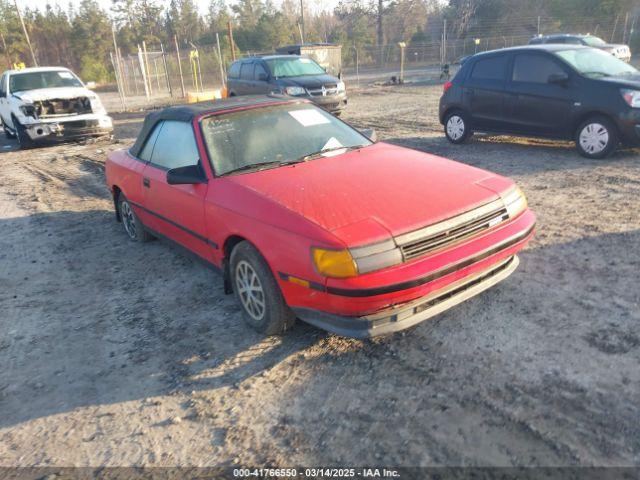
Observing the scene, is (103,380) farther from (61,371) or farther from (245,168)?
(245,168)

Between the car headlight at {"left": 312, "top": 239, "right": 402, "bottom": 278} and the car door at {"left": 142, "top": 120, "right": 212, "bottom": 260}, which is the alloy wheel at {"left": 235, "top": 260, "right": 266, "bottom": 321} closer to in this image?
the car door at {"left": 142, "top": 120, "right": 212, "bottom": 260}

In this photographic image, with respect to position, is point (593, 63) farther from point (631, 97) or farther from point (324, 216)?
point (324, 216)

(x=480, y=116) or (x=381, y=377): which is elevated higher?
(x=480, y=116)

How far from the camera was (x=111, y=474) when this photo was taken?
244 cm

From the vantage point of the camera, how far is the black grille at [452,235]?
9.51ft

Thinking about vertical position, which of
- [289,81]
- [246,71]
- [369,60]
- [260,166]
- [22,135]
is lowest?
[22,135]

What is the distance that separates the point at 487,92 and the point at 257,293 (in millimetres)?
Answer: 7075

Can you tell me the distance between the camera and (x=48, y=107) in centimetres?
1180

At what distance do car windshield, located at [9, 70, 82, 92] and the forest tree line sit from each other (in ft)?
73.4

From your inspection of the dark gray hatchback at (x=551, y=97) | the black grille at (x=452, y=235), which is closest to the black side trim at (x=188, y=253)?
the black grille at (x=452, y=235)

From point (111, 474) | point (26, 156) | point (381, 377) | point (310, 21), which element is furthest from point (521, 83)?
point (310, 21)

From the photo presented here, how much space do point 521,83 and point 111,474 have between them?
27.3ft

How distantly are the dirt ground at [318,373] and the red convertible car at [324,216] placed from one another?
0.33 meters

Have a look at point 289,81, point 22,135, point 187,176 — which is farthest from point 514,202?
point 22,135
